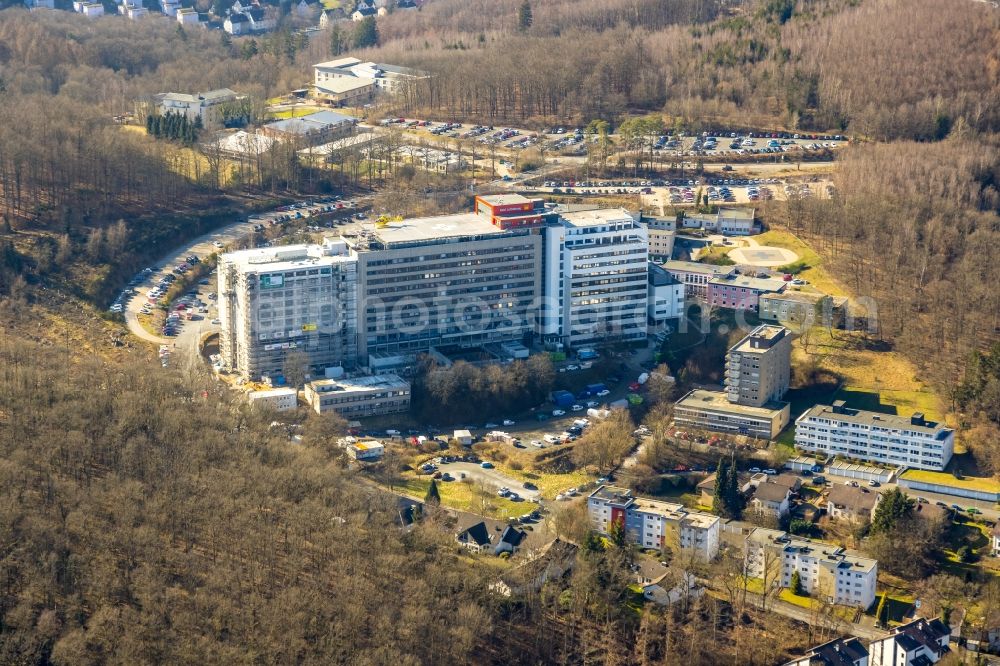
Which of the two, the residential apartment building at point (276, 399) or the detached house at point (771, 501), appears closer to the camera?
the detached house at point (771, 501)

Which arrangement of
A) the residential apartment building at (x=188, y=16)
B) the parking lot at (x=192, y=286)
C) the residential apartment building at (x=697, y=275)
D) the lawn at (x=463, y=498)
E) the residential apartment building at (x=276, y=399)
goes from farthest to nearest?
the residential apartment building at (x=188, y=16), the residential apartment building at (x=697, y=275), the parking lot at (x=192, y=286), the residential apartment building at (x=276, y=399), the lawn at (x=463, y=498)

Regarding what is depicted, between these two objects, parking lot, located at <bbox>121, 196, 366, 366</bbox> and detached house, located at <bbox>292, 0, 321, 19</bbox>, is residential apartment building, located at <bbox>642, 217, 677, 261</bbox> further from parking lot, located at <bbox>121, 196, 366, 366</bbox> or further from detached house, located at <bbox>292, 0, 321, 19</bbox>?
detached house, located at <bbox>292, 0, 321, 19</bbox>

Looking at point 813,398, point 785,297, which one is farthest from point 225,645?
point 785,297

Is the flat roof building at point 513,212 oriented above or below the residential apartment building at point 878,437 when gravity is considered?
above

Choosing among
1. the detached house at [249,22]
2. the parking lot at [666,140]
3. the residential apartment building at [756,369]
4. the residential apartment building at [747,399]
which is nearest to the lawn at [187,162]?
the parking lot at [666,140]

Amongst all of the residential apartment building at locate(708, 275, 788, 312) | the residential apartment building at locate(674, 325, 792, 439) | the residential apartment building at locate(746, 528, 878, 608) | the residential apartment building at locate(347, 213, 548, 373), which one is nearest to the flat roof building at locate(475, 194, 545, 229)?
the residential apartment building at locate(347, 213, 548, 373)

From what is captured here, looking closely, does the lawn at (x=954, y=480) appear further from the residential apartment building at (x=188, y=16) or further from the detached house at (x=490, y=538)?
the residential apartment building at (x=188, y=16)

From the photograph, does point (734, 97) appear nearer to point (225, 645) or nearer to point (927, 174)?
point (927, 174)
